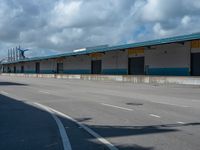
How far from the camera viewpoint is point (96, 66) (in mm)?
69688

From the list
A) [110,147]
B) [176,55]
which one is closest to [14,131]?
[110,147]

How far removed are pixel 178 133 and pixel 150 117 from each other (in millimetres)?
3153

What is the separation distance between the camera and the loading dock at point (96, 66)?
68.2 meters

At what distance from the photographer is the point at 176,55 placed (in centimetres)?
4766

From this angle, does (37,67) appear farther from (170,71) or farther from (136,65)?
(170,71)

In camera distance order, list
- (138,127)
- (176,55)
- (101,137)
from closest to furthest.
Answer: (101,137)
(138,127)
(176,55)

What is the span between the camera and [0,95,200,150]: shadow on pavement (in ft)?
25.2

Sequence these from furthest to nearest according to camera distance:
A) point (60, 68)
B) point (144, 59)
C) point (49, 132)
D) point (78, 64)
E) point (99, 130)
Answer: point (60, 68) → point (78, 64) → point (144, 59) → point (99, 130) → point (49, 132)

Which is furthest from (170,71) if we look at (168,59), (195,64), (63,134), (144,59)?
(63,134)

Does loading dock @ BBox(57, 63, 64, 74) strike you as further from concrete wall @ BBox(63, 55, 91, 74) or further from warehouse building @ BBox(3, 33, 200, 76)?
concrete wall @ BBox(63, 55, 91, 74)

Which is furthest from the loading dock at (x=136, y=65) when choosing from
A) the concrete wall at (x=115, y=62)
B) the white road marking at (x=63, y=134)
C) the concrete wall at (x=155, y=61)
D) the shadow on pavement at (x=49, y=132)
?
the shadow on pavement at (x=49, y=132)

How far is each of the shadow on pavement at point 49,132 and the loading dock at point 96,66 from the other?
2190 inches

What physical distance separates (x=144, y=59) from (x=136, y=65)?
246cm

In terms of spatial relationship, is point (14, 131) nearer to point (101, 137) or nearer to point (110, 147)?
point (101, 137)
